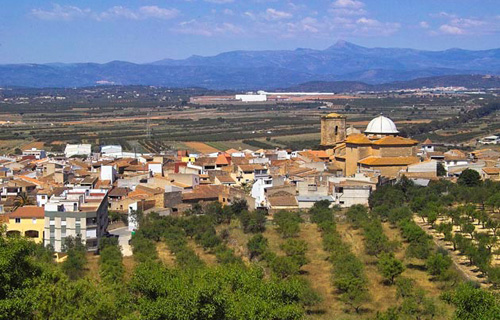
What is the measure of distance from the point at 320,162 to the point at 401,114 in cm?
6347

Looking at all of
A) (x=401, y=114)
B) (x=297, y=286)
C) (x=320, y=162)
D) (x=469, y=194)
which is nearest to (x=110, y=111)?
(x=401, y=114)

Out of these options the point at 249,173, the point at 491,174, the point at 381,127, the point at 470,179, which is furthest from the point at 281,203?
the point at 491,174

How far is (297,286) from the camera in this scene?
1557cm

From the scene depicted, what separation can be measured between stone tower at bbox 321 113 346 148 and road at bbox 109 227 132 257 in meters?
17.7

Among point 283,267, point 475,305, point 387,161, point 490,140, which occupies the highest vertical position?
point 387,161

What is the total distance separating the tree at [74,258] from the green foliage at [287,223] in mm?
6599

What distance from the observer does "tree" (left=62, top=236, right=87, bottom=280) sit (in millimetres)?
19944

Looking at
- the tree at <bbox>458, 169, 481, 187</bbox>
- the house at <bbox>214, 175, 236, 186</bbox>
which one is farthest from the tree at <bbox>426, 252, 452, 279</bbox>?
the house at <bbox>214, 175, 236, 186</bbox>

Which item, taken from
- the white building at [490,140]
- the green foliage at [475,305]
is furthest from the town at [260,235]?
the white building at [490,140]

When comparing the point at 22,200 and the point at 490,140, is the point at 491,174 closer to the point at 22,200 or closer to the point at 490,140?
the point at 22,200

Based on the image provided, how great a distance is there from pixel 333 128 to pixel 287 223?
1767 cm

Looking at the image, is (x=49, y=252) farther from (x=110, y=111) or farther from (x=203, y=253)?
(x=110, y=111)

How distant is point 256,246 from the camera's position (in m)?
22.6

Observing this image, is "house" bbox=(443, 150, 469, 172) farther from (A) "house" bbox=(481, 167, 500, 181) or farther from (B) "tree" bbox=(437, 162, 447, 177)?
(A) "house" bbox=(481, 167, 500, 181)
